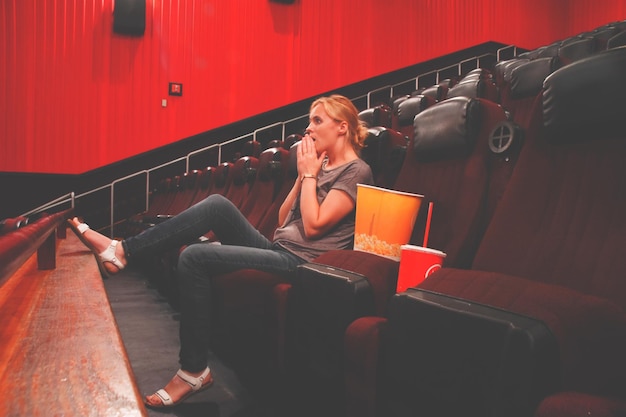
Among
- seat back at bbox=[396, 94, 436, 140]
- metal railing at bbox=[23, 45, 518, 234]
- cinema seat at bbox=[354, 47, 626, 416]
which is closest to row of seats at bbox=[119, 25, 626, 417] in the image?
cinema seat at bbox=[354, 47, 626, 416]

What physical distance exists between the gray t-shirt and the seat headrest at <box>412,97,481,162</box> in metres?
0.07

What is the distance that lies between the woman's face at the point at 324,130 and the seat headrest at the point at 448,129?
0.37 feet

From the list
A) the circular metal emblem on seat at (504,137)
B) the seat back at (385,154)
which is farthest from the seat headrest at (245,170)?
the circular metal emblem on seat at (504,137)

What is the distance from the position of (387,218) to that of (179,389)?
25 centimetres

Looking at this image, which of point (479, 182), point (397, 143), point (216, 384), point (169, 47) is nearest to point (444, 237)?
point (479, 182)

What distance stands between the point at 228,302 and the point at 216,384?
9 centimetres

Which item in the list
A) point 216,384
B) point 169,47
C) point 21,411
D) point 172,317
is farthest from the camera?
point 169,47

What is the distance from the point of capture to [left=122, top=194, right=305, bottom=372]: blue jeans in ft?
1.55

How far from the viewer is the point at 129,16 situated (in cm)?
183

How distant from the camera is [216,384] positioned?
1.70ft

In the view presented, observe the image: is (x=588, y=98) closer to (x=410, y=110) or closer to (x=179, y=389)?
(x=179, y=389)

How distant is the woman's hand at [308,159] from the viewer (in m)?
0.56

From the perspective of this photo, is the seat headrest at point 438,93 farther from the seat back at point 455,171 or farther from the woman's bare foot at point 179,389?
the woman's bare foot at point 179,389

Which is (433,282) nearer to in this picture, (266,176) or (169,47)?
(266,176)
